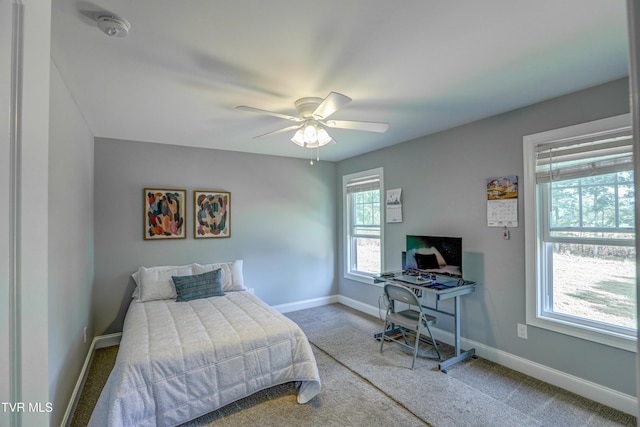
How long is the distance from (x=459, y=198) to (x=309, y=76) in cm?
220

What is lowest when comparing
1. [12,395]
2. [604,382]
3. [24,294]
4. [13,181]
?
[604,382]

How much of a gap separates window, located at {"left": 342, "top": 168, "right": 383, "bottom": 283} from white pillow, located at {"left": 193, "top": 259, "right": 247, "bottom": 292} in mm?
1865

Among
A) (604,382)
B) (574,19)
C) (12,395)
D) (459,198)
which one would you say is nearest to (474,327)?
(604,382)

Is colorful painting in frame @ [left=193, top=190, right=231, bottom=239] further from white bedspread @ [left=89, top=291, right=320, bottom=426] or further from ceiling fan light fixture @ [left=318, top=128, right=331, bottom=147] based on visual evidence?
ceiling fan light fixture @ [left=318, top=128, right=331, bottom=147]

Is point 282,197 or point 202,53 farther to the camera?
point 282,197

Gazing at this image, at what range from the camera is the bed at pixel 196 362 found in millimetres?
1953

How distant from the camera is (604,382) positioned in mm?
2322

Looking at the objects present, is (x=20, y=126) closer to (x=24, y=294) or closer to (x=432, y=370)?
(x=24, y=294)

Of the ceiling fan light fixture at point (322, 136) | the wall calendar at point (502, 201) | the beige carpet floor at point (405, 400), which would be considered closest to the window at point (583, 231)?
the wall calendar at point (502, 201)

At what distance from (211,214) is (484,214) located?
3343 mm

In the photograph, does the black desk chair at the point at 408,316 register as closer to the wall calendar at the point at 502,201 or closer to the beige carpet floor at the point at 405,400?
the beige carpet floor at the point at 405,400

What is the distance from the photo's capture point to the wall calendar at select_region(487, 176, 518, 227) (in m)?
2.85

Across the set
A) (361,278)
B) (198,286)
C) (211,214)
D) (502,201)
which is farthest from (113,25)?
(361,278)

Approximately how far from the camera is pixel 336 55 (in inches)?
73.3
